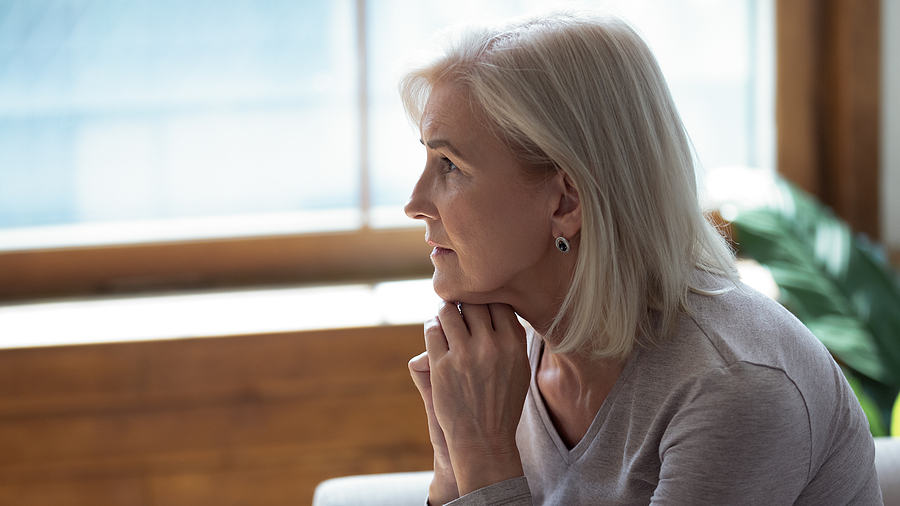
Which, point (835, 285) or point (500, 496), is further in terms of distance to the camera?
point (835, 285)

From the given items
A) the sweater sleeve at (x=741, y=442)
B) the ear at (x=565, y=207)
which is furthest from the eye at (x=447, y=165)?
the sweater sleeve at (x=741, y=442)

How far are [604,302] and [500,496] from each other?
272mm

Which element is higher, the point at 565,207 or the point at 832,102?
the point at 832,102

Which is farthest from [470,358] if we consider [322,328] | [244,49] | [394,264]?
[244,49]

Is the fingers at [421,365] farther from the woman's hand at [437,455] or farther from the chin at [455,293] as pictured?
the chin at [455,293]

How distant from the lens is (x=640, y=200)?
880mm

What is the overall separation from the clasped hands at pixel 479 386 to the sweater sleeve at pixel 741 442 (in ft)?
0.75

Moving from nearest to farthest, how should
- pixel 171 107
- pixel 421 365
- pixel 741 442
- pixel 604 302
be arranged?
pixel 741 442, pixel 604 302, pixel 421 365, pixel 171 107

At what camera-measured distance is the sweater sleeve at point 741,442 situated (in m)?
0.77

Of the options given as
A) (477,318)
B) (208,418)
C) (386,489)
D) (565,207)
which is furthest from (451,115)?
(208,418)

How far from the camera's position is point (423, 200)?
3.19 ft

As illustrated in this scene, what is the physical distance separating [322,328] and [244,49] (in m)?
0.78

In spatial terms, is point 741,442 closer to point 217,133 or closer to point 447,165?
point 447,165

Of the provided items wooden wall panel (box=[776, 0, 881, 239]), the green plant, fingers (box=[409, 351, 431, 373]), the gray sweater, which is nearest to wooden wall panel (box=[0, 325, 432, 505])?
fingers (box=[409, 351, 431, 373])
